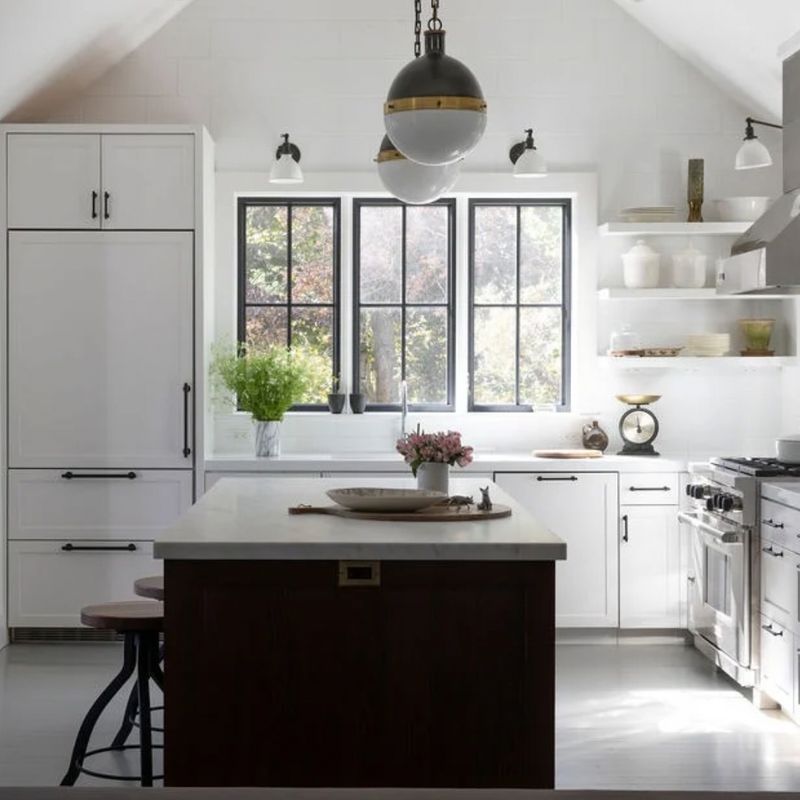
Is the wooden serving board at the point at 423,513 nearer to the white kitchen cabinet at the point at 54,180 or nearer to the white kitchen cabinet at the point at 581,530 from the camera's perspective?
the white kitchen cabinet at the point at 581,530

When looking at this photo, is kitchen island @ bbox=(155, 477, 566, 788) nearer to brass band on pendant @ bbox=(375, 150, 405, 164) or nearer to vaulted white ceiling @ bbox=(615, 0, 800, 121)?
brass band on pendant @ bbox=(375, 150, 405, 164)

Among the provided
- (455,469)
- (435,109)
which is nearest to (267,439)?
(455,469)

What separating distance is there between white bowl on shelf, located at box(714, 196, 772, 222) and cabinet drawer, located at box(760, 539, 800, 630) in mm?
2160

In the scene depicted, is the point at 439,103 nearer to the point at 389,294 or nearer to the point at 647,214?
the point at 647,214

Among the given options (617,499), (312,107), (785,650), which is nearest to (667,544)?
(617,499)

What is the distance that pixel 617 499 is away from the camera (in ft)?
20.8

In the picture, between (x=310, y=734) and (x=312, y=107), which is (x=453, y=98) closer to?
(x=310, y=734)

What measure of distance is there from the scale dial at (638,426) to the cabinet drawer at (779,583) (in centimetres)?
163

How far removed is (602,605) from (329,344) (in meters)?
2.00

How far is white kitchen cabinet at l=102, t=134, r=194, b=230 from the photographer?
6.30 m

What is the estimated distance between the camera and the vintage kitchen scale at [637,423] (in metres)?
6.71

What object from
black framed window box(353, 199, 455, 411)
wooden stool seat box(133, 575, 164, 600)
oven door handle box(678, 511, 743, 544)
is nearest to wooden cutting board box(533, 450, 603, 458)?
oven door handle box(678, 511, 743, 544)

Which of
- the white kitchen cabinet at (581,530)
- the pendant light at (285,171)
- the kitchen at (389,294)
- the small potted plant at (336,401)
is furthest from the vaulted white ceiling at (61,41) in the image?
the white kitchen cabinet at (581,530)

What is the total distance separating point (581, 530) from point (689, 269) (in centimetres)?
→ 148
